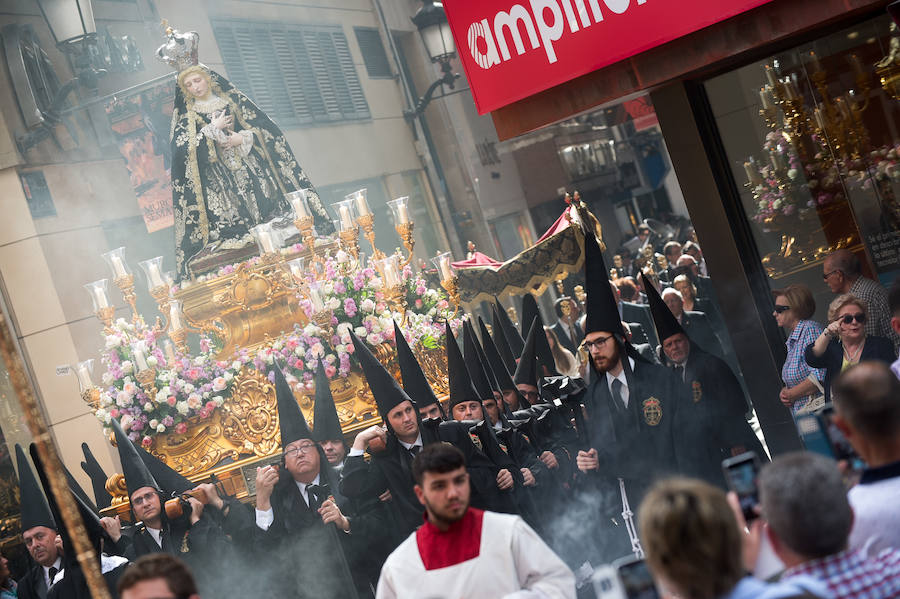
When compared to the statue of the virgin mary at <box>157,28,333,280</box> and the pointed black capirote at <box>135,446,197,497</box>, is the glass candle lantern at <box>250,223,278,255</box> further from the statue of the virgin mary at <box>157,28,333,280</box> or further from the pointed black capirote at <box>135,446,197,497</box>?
the pointed black capirote at <box>135,446,197,497</box>

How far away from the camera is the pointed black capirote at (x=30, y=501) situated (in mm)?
6465

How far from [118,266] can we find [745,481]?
6358mm

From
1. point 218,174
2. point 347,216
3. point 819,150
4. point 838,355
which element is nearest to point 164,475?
point 347,216

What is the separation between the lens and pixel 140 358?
719 cm

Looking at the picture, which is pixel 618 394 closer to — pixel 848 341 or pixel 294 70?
pixel 848 341

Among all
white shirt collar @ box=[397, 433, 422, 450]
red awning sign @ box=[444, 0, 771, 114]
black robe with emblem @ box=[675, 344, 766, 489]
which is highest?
red awning sign @ box=[444, 0, 771, 114]

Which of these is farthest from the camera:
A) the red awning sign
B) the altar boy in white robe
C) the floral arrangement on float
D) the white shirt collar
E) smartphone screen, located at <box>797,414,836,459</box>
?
the floral arrangement on float

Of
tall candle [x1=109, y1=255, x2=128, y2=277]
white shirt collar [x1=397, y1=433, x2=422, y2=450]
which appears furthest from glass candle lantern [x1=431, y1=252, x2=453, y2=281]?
tall candle [x1=109, y1=255, x2=128, y2=277]

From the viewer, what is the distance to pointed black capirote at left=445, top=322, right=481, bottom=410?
6.37 m

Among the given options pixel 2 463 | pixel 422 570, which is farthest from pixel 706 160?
pixel 2 463

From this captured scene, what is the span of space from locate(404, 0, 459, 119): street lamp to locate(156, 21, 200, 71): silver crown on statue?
2.36m

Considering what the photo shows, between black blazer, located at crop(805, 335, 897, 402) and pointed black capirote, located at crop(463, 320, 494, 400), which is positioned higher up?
pointed black capirote, located at crop(463, 320, 494, 400)

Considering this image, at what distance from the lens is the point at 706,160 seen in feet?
18.7

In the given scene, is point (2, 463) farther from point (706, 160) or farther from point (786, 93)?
point (786, 93)
